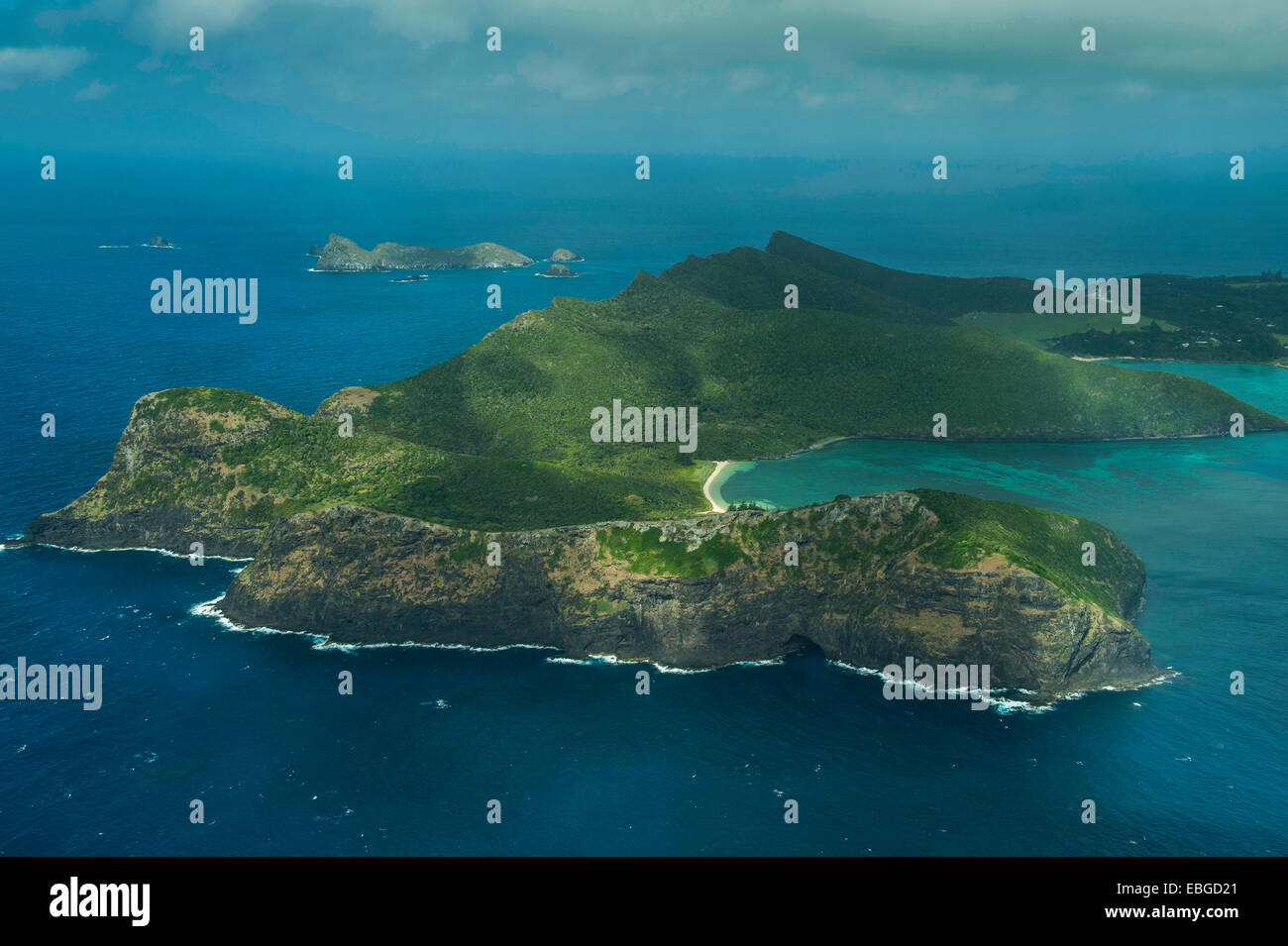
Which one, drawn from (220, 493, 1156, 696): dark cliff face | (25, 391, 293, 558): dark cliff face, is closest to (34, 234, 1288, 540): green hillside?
(25, 391, 293, 558): dark cliff face

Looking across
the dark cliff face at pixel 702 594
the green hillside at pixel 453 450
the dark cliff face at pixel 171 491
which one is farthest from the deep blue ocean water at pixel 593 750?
the green hillside at pixel 453 450

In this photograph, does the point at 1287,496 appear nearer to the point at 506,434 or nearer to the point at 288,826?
the point at 506,434

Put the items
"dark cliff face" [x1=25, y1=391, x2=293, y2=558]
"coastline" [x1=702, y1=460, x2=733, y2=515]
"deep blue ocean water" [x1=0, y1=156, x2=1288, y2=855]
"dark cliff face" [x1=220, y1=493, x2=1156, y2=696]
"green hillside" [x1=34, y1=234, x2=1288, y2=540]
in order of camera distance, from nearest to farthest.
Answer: "deep blue ocean water" [x1=0, y1=156, x2=1288, y2=855] < "dark cliff face" [x1=220, y1=493, x2=1156, y2=696] < "green hillside" [x1=34, y1=234, x2=1288, y2=540] < "dark cliff face" [x1=25, y1=391, x2=293, y2=558] < "coastline" [x1=702, y1=460, x2=733, y2=515]

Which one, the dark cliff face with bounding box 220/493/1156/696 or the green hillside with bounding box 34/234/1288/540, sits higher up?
the green hillside with bounding box 34/234/1288/540

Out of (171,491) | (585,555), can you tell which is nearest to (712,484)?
(585,555)

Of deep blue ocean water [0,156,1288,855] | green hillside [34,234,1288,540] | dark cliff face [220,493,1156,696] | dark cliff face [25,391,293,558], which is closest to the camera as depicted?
deep blue ocean water [0,156,1288,855]

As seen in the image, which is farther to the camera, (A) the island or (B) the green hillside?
(B) the green hillside

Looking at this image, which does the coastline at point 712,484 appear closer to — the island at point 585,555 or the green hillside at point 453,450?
the island at point 585,555

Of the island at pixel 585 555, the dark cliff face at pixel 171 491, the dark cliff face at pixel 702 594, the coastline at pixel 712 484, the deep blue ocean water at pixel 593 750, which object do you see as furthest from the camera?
the coastline at pixel 712 484

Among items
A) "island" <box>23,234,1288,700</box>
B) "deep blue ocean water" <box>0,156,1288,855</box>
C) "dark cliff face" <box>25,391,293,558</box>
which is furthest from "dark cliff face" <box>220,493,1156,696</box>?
"dark cliff face" <box>25,391,293,558</box>

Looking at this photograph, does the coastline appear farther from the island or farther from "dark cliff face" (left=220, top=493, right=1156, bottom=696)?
"dark cliff face" (left=220, top=493, right=1156, bottom=696)

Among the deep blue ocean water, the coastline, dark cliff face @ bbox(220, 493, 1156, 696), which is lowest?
the deep blue ocean water
